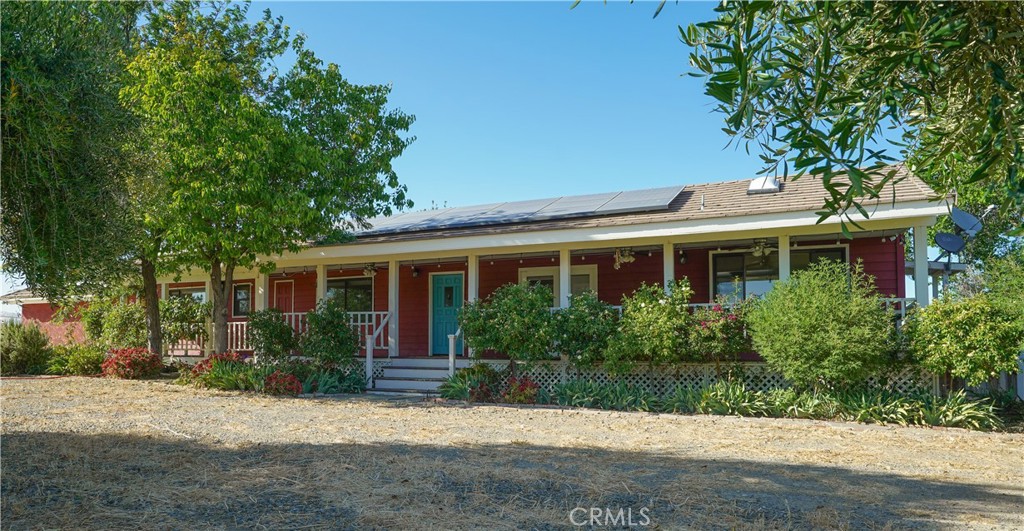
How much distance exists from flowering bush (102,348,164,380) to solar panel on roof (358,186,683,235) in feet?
20.1

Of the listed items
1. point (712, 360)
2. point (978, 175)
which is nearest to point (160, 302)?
point (712, 360)

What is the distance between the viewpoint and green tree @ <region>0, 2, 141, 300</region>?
18.0ft

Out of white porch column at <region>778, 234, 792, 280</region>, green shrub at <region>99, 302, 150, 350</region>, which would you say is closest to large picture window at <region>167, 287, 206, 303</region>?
green shrub at <region>99, 302, 150, 350</region>

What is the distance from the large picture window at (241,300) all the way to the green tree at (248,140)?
4535mm

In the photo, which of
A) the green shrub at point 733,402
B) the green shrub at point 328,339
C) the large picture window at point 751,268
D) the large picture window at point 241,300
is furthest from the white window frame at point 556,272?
the large picture window at point 241,300

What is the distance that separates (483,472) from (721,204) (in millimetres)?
8569

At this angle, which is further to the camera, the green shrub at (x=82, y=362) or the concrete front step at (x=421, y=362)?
the green shrub at (x=82, y=362)

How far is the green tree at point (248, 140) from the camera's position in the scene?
Answer: 1262 cm

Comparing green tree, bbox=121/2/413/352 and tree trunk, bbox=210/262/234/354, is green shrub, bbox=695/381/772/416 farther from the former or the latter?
tree trunk, bbox=210/262/234/354

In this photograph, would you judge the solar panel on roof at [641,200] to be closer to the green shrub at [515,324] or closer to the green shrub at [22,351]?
the green shrub at [515,324]

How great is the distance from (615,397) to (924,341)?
15.1ft

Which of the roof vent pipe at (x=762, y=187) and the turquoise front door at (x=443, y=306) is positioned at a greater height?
the roof vent pipe at (x=762, y=187)

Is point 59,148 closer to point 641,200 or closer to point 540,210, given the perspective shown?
point 641,200

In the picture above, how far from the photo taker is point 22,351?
63.4 ft
